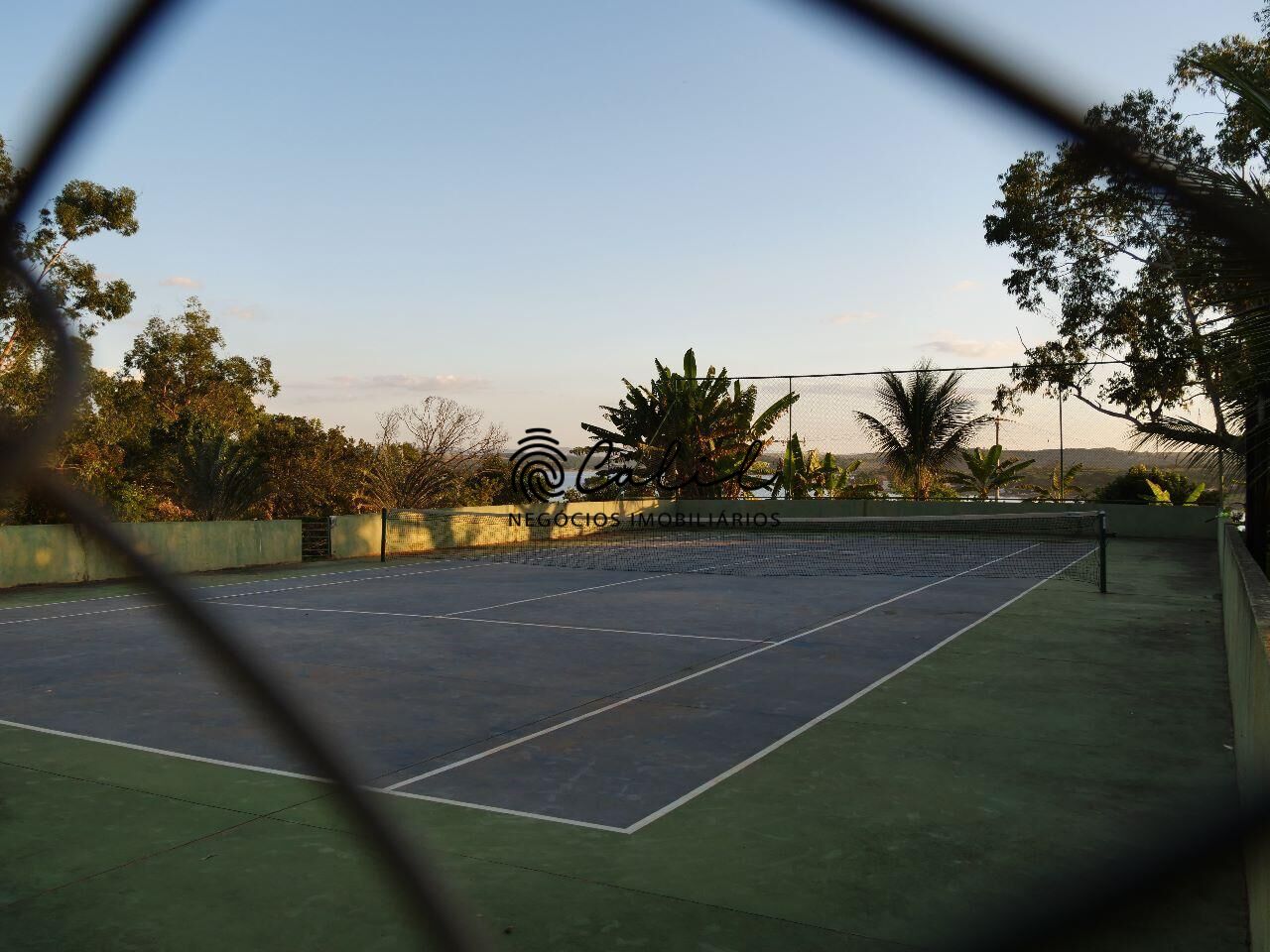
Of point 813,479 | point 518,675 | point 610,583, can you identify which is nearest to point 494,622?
point 518,675

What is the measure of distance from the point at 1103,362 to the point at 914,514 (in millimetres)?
7326

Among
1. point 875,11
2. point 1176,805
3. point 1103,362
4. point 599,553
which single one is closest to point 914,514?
point 1103,362

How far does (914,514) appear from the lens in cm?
2952

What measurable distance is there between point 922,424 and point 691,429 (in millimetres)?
6741

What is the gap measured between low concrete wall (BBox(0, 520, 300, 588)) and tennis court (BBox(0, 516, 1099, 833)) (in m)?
2.20

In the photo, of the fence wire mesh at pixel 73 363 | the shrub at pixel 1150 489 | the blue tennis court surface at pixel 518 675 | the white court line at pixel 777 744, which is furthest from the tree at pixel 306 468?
the fence wire mesh at pixel 73 363

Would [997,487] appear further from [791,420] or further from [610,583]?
[610,583]

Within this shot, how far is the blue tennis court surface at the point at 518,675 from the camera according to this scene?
6586mm

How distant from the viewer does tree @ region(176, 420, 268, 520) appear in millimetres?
20938

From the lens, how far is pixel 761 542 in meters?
26.4

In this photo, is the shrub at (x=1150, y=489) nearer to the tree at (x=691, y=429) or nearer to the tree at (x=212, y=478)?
the tree at (x=691, y=429)

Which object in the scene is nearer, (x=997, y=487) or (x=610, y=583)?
(x=610, y=583)

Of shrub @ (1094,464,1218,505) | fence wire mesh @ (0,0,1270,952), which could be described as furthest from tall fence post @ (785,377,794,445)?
fence wire mesh @ (0,0,1270,952)

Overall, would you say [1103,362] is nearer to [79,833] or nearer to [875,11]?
[79,833]
